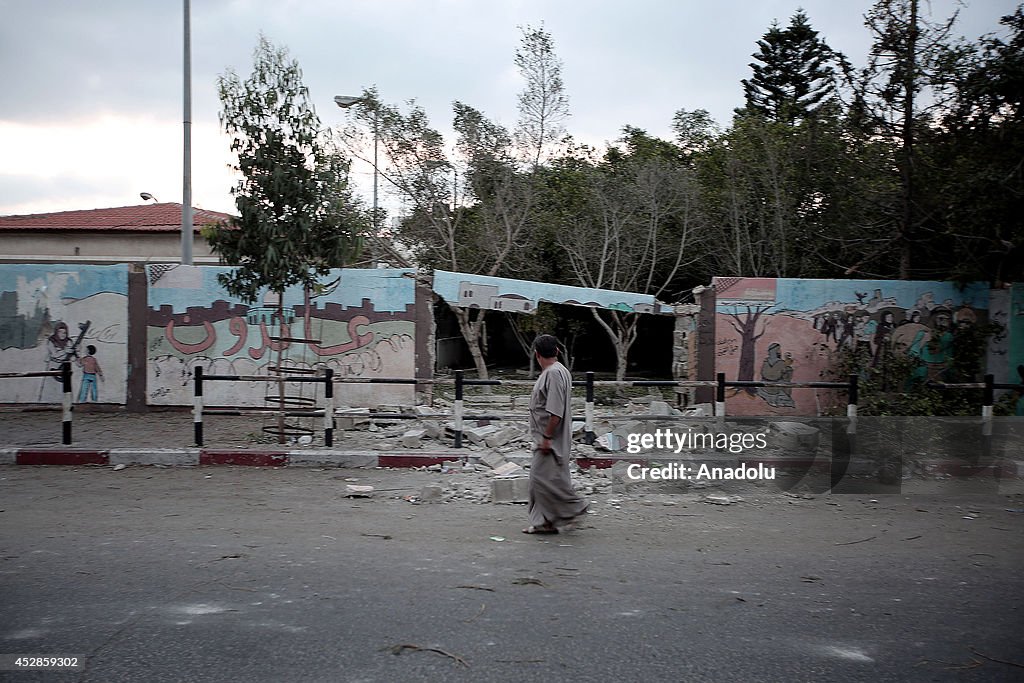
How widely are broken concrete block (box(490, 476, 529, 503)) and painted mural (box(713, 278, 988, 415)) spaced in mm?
7268

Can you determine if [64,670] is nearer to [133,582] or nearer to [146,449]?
[133,582]

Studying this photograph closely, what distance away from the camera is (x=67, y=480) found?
8.87 metres

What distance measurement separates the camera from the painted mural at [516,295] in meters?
15.1

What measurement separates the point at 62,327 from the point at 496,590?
12.0 metres

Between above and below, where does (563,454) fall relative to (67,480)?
above

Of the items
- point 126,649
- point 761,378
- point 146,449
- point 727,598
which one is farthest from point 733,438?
point 126,649

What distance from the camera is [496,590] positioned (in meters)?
5.18

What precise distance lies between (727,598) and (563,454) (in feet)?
6.77

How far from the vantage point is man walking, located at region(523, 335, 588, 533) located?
6.70 m

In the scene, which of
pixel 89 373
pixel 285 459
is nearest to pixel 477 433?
pixel 285 459

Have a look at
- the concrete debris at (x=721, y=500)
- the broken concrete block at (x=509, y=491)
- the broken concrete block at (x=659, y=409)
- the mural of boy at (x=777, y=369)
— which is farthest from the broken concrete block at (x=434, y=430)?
the mural of boy at (x=777, y=369)

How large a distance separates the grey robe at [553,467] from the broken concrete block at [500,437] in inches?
153

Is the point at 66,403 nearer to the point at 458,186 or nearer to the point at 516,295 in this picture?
the point at 516,295

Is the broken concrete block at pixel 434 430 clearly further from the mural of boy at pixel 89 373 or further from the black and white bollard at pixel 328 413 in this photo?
the mural of boy at pixel 89 373
